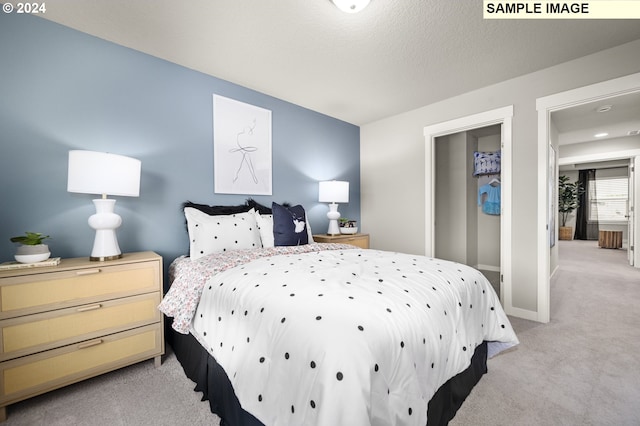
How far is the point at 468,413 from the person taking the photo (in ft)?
4.70

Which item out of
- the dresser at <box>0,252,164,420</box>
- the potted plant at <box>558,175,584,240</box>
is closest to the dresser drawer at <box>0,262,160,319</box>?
the dresser at <box>0,252,164,420</box>

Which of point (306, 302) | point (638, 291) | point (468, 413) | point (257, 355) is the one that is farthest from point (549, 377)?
point (638, 291)

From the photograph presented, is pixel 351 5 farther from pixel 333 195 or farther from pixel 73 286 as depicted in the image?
pixel 73 286

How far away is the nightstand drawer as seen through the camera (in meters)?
1.46

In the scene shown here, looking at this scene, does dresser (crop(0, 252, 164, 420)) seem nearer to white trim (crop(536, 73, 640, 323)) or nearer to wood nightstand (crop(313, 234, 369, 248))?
wood nightstand (crop(313, 234, 369, 248))

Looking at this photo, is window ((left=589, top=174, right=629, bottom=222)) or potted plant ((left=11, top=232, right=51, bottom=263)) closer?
potted plant ((left=11, top=232, right=51, bottom=263))

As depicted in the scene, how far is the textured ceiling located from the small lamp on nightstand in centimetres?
116

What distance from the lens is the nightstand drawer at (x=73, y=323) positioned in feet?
4.78

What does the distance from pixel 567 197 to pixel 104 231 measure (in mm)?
11032

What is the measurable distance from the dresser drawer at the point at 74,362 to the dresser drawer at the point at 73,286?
0.87 ft

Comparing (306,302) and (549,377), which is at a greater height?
(306,302)

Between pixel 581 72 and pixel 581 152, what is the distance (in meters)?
4.50

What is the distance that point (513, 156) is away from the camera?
2828 mm

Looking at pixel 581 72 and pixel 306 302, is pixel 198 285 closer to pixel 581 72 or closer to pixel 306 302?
pixel 306 302
